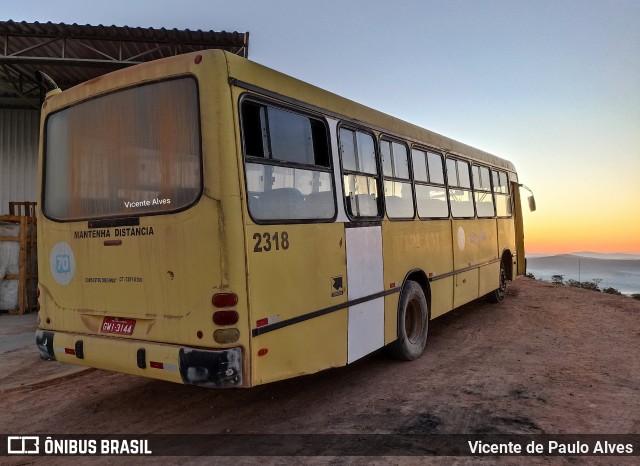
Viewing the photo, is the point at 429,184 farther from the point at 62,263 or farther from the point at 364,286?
the point at 62,263

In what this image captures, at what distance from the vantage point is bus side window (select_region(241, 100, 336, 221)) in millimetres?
3945

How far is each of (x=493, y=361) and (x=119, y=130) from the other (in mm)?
5310

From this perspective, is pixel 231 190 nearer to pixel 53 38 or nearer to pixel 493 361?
pixel 493 361

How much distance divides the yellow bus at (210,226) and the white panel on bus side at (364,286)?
0.08 feet

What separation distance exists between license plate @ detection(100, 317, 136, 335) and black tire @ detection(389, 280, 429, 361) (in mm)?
3240

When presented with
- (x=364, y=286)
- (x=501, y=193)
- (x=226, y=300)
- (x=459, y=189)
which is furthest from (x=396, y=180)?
(x=501, y=193)

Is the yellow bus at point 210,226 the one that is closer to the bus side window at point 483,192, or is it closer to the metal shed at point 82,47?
the bus side window at point 483,192

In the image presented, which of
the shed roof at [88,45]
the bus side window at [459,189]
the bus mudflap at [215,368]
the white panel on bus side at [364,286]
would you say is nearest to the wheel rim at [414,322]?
the white panel on bus side at [364,286]

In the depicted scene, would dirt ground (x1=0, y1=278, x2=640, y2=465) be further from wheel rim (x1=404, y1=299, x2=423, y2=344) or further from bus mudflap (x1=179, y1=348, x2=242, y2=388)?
bus mudflap (x1=179, y1=348, x2=242, y2=388)

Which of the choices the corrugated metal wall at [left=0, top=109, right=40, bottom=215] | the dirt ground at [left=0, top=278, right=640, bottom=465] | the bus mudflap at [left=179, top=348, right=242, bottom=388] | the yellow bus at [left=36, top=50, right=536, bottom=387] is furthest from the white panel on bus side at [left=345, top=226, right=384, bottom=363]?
the corrugated metal wall at [left=0, top=109, right=40, bottom=215]

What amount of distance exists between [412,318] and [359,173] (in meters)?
2.39

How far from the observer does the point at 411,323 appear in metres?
6.63

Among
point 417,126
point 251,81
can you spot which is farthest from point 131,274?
point 417,126

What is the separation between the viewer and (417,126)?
7016mm
